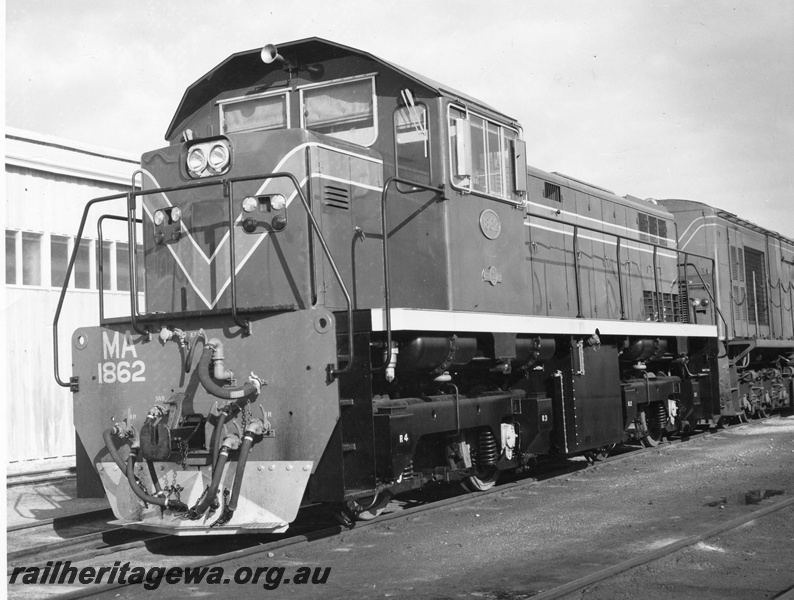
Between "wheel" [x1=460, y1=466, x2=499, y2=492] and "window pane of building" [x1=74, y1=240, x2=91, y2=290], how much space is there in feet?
27.4

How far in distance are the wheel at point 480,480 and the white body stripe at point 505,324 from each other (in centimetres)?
137

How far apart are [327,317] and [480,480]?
3.28 meters

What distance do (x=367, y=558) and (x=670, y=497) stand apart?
132 inches

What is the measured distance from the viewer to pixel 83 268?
14.3 meters

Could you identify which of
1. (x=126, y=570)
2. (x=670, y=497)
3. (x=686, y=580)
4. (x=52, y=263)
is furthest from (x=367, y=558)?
(x=52, y=263)

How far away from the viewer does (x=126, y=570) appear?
5.73 m

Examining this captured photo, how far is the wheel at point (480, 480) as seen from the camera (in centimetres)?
836

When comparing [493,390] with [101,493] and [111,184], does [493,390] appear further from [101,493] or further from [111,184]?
[111,184]

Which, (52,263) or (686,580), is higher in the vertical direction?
(52,263)

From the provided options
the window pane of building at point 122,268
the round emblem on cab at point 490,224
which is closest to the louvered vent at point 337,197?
the round emblem on cab at point 490,224

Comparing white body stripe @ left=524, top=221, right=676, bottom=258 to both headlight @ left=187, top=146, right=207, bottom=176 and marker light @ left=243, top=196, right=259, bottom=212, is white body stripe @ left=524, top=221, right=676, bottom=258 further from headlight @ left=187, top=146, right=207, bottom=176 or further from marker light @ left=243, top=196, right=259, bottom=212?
headlight @ left=187, top=146, right=207, bottom=176

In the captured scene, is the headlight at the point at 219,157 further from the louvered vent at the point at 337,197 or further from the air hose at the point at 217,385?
the air hose at the point at 217,385

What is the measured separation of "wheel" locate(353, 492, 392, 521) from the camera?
6875mm

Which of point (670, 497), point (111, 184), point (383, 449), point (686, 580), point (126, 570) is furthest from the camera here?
point (111, 184)
